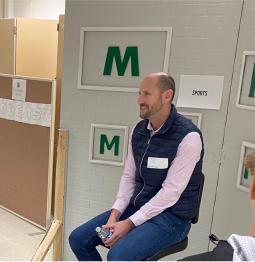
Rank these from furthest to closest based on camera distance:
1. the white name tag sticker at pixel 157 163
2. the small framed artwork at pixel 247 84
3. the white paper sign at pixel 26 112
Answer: the white paper sign at pixel 26 112 < the small framed artwork at pixel 247 84 < the white name tag sticker at pixel 157 163

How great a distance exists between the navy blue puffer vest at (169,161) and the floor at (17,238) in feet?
4.07

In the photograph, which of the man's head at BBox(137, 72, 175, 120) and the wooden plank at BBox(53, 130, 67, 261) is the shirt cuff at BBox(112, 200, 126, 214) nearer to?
the man's head at BBox(137, 72, 175, 120)

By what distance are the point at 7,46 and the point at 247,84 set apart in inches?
94.3

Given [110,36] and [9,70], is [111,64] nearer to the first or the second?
[110,36]

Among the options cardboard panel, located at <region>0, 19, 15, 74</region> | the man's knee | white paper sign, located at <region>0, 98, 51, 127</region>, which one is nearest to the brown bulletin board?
white paper sign, located at <region>0, 98, 51, 127</region>

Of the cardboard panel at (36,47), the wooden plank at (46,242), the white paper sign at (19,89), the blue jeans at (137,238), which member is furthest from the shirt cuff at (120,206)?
the cardboard panel at (36,47)

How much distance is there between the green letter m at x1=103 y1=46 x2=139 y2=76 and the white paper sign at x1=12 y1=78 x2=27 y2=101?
94 centimetres

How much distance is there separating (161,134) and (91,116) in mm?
766

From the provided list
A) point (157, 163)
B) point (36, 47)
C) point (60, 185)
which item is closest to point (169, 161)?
point (157, 163)

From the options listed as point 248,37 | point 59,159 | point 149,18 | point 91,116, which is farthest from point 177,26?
point 59,159

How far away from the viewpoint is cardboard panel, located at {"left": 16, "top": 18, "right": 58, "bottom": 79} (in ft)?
10.2

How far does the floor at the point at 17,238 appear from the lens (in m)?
2.40

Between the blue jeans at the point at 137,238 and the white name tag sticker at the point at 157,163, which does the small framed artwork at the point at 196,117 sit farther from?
the blue jeans at the point at 137,238

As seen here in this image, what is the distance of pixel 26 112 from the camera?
2.75m
